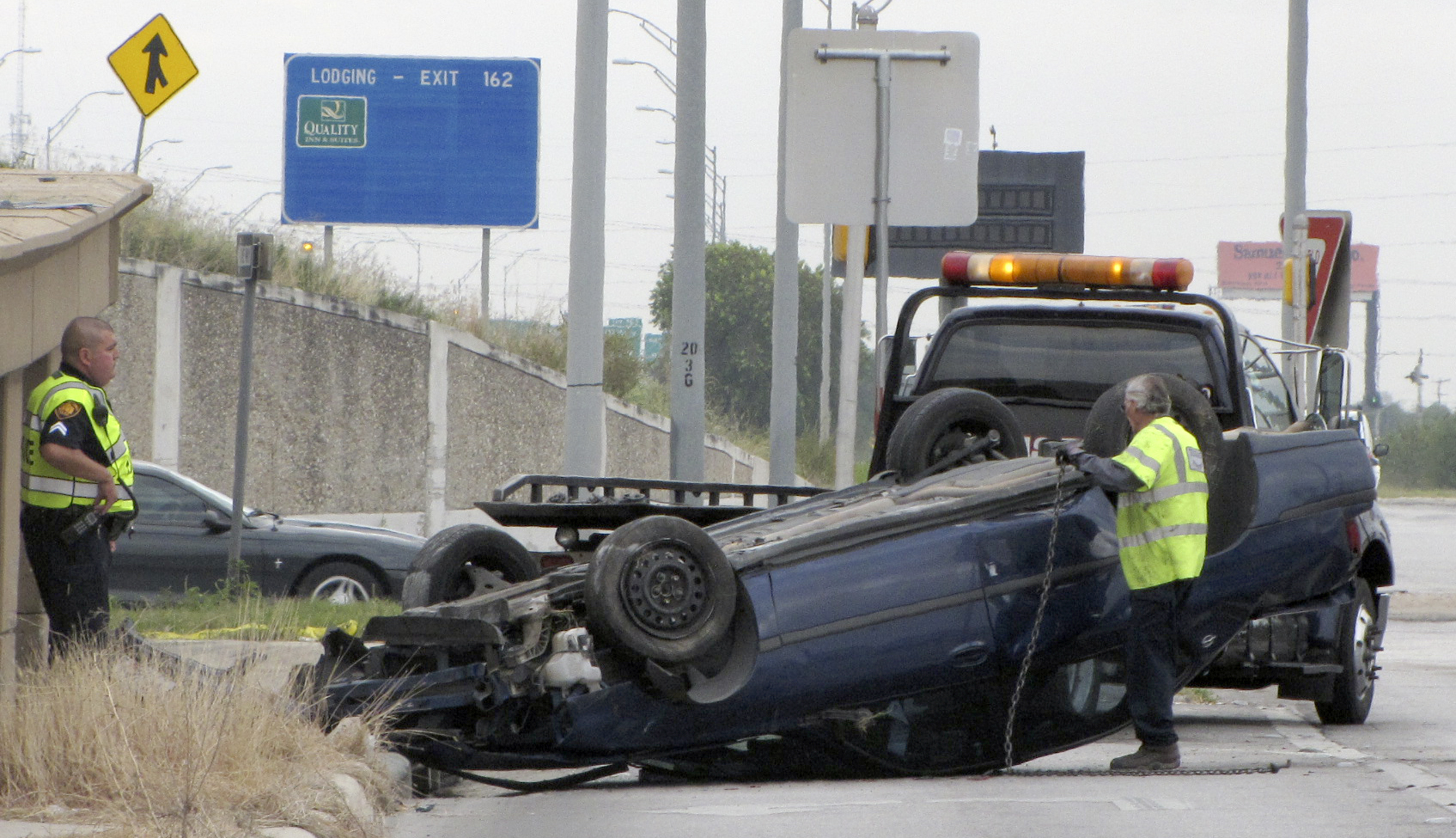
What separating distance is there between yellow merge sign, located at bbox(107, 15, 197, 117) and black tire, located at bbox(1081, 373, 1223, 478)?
28.4 ft

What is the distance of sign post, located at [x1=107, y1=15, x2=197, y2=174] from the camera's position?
13617 millimetres

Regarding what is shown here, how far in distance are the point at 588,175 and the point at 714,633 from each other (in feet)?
20.1

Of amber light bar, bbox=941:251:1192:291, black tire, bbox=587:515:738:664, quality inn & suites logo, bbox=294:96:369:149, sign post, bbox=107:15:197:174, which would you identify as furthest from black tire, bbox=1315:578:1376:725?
quality inn & suites logo, bbox=294:96:369:149

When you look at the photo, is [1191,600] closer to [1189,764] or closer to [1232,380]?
[1189,764]

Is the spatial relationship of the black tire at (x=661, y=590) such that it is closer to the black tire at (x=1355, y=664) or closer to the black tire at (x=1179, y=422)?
the black tire at (x=1179, y=422)

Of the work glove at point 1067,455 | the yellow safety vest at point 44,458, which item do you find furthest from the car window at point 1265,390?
the yellow safety vest at point 44,458

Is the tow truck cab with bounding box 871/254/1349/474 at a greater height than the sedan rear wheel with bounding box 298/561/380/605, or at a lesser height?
greater

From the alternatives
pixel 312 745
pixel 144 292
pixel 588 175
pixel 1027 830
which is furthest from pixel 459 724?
pixel 144 292

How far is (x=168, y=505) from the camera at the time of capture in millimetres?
14023

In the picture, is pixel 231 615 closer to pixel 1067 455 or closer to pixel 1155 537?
pixel 1067 455

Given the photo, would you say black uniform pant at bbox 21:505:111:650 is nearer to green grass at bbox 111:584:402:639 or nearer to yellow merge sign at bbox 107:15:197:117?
green grass at bbox 111:584:402:639

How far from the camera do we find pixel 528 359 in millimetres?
24062

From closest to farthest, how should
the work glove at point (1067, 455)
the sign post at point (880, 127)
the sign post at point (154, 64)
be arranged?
the work glove at point (1067, 455) < the sign post at point (880, 127) < the sign post at point (154, 64)

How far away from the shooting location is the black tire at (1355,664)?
8.70m
